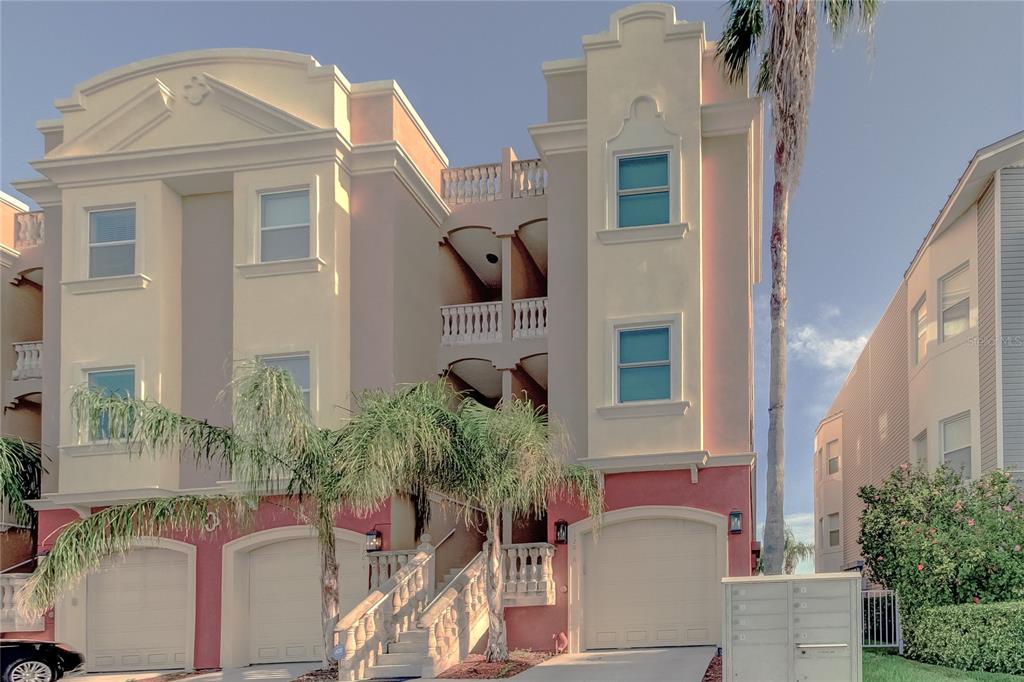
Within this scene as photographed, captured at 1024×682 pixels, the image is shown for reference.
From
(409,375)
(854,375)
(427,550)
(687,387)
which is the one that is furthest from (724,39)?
(854,375)

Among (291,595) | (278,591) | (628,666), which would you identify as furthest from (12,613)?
(628,666)

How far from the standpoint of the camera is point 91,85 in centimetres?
2631

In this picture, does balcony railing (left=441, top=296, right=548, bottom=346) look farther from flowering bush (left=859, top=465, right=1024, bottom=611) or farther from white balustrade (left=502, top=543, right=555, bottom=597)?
flowering bush (left=859, top=465, right=1024, bottom=611)

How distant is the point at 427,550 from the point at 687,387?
5.34 m

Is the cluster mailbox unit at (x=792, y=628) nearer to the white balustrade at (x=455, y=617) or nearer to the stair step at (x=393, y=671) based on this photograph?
the white balustrade at (x=455, y=617)

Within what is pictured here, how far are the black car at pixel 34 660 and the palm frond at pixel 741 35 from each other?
15121 millimetres

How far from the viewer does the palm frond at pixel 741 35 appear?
23.3 metres

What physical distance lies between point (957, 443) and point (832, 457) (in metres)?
17.9

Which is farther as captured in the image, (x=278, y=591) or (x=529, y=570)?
(x=278, y=591)

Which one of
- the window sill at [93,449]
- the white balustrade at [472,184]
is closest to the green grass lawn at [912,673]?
the white balustrade at [472,184]

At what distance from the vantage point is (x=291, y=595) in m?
24.6

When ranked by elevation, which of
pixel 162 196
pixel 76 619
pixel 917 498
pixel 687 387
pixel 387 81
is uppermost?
pixel 387 81

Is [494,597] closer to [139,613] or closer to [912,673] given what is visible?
[912,673]

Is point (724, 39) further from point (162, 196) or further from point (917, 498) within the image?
point (162, 196)
